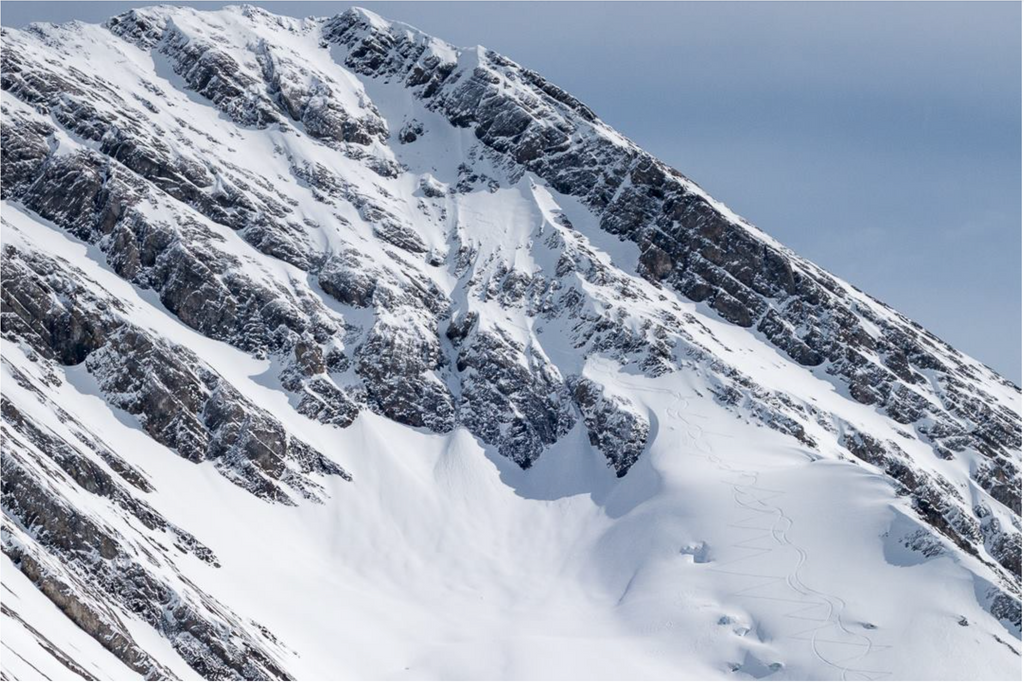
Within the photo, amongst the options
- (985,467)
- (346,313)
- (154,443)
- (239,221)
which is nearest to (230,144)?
(239,221)

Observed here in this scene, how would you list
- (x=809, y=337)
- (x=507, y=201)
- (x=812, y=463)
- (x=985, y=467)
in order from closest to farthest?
(x=812, y=463) → (x=985, y=467) → (x=809, y=337) → (x=507, y=201)

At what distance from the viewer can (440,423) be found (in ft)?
518

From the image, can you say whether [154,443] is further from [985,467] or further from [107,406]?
[985,467]

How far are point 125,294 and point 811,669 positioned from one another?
273ft

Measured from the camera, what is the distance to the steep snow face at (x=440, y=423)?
384 ft

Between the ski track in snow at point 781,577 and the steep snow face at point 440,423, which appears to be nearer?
the steep snow face at point 440,423

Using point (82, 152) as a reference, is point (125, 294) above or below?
below

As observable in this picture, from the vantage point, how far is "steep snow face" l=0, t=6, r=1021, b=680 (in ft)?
384

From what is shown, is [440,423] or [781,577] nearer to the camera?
Answer: [781,577]

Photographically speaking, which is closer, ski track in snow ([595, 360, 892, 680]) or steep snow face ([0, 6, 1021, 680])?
steep snow face ([0, 6, 1021, 680])

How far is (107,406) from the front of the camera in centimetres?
13525

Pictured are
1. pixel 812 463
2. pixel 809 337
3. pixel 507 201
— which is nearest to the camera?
pixel 812 463

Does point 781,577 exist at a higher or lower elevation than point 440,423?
higher

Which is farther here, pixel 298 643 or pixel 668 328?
pixel 668 328
